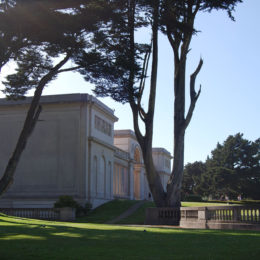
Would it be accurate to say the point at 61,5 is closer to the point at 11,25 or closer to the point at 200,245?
the point at 11,25

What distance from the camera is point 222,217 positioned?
18922 mm

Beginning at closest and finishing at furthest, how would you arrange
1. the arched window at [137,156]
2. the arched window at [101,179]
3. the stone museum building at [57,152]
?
the stone museum building at [57,152], the arched window at [101,179], the arched window at [137,156]

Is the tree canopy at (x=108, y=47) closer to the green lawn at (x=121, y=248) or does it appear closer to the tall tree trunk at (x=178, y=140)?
the tall tree trunk at (x=178, y=140)

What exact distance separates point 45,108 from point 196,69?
60.7ft

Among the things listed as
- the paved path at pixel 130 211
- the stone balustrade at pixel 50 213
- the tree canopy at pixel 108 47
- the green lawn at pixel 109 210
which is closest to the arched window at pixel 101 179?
the green lawn at pixel 109 210

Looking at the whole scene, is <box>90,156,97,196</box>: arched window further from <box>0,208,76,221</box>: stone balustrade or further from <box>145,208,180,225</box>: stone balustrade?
<box>145,208,180,225</box>: stone balustrade

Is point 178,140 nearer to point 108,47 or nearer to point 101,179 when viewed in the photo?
point 108,47

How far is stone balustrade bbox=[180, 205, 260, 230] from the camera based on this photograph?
1736 cm

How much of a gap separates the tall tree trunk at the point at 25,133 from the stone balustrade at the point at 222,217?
9.01 m

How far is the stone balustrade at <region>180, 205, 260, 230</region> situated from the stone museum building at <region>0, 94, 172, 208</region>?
57.7ft

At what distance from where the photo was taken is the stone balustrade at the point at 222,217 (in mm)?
17359

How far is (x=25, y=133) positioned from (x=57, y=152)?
742 inches

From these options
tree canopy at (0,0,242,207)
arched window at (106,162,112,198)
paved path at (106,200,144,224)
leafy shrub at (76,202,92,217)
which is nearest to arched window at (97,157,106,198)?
arched window at (106,162,112,198)

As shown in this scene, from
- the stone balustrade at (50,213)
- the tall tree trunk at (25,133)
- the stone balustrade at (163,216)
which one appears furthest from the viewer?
the stone balustrade at (50,213)
